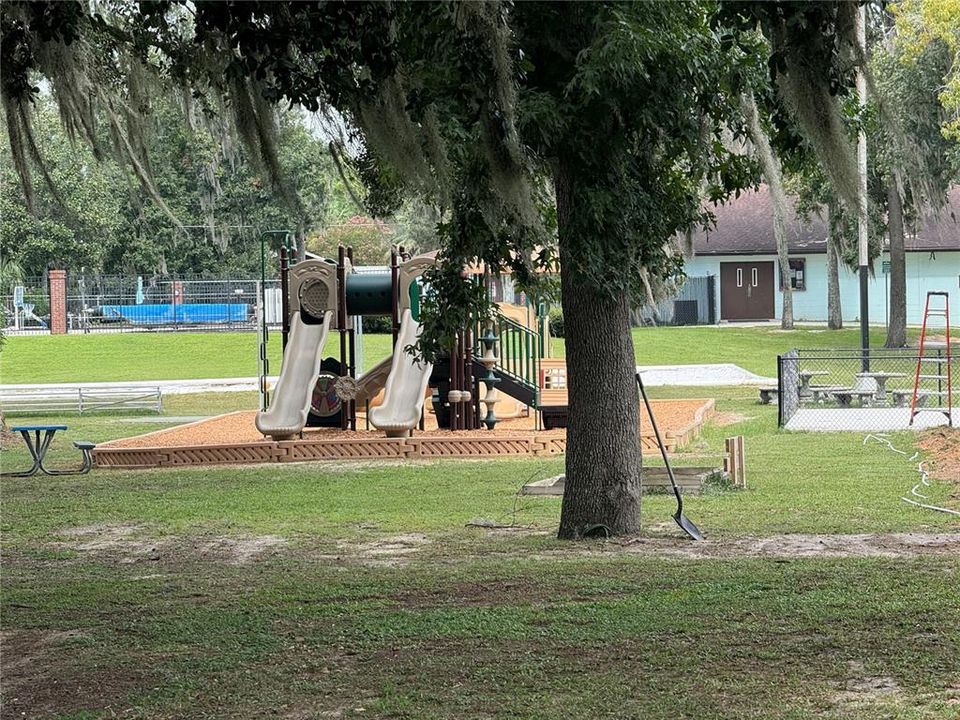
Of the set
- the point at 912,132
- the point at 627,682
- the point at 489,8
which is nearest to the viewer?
the point at 627,682

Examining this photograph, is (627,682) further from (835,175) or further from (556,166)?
(556,166)

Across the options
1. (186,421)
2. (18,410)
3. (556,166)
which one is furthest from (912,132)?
(556,166)

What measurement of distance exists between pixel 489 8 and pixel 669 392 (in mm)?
21359

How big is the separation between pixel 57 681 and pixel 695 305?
146 ft

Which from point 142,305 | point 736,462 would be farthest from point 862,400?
point 142,305

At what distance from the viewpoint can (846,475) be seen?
43.4ft

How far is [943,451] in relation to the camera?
48.0ft

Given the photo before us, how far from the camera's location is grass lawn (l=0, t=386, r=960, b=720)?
5.16 meters

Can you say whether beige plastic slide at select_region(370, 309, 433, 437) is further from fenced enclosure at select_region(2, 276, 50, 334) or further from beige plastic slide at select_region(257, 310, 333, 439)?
fenced enclosure at select_region(2, 276, 50, 334)

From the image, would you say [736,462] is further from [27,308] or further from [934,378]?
[27,308]

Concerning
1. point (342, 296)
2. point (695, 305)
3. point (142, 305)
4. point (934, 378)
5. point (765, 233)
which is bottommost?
point (934, 378)

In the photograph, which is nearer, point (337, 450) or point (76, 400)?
point (337, 450)

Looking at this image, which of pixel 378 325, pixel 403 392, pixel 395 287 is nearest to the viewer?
pixel 403 392

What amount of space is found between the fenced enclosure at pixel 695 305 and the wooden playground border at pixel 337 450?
106ft
